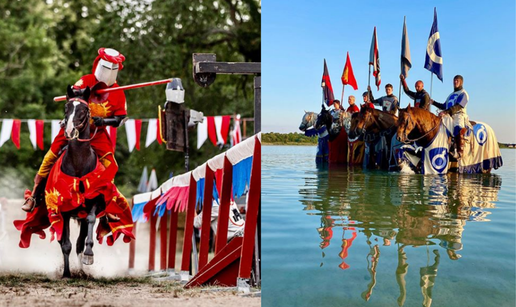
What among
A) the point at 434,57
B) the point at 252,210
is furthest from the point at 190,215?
the point at 434,57

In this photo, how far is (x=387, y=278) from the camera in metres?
3.10

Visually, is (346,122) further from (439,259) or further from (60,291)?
(60,291)

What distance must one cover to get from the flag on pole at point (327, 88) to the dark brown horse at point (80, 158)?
2279mm

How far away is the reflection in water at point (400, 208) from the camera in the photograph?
3.13 meters

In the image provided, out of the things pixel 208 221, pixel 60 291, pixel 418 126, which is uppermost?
pixel 418 126

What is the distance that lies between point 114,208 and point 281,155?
8.60ft

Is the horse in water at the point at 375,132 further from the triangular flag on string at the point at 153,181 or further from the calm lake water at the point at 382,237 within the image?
the triangular flag on string at the point at 153,181

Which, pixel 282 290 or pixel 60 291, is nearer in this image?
pixel 282 290

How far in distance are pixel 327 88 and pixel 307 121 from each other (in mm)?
159

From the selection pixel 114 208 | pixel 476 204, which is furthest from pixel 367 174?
pixel 114 208

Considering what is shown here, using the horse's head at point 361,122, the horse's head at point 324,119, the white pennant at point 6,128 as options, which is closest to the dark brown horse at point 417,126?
the horse's head at point 361,122

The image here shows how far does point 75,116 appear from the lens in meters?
5.06

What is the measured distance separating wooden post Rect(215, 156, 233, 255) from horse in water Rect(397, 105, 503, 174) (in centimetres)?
208

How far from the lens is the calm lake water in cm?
310
